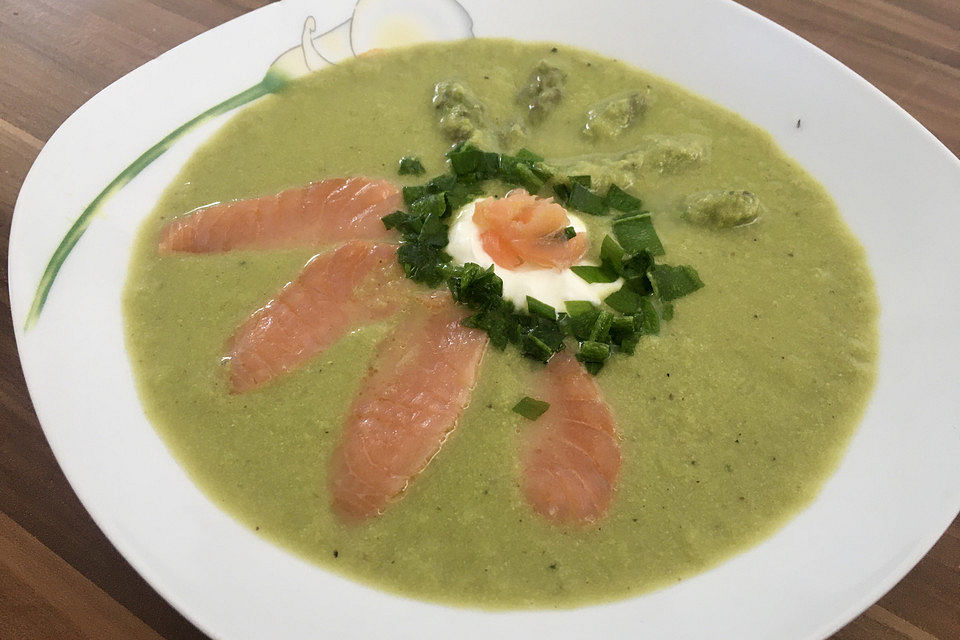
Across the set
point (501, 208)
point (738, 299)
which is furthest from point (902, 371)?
point (501, 208)

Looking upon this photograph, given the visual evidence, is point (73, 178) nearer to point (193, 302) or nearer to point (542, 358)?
point (193, 302)

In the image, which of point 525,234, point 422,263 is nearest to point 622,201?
point 525,234

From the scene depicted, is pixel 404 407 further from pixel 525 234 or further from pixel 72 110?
pixel 72 110

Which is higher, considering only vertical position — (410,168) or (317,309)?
(410,168)

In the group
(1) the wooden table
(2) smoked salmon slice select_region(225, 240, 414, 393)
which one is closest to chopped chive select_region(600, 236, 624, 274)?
(2) smoked salmon slice select_region(225, 240, 414, 393)

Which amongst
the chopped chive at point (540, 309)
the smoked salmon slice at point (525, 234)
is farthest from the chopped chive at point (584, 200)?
the chopped chive at point (540, 309)

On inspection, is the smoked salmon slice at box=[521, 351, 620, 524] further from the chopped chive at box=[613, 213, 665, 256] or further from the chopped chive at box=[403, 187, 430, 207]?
the chopped chive at box=[403, 187, 430, 207]

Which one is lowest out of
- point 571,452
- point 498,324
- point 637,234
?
point 571,452
